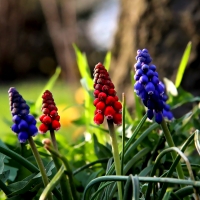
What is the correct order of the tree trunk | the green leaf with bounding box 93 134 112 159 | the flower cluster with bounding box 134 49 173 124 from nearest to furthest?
the flower cluster with bounding box 134 49 173 124 < the green leaf with bounding box 93 134 112 159 < the tree trunk

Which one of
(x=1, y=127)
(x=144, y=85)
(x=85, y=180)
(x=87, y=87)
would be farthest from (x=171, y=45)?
(x=1, y=127)

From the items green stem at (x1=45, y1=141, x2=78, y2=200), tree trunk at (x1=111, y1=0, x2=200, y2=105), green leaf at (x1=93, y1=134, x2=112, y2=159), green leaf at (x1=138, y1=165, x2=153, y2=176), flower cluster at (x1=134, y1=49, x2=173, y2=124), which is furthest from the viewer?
tree trunk at (x1=111, y1=0, x2=200, y2=105)

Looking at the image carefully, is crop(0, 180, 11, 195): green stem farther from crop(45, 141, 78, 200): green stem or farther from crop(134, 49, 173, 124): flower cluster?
crop(134, 49, 173, 124): flower cluster

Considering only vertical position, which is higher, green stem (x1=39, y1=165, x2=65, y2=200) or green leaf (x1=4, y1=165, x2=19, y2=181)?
green leaf (x1=4, y1=165, x2=19, y2=181)

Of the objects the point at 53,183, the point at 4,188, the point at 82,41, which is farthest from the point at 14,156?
the point at 82,41

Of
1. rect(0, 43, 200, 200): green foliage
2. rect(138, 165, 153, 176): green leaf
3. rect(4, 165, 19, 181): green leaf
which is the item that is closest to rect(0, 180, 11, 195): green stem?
rect(0, 43, 200, 200): green foliage

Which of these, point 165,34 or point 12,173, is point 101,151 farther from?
point 165,34
